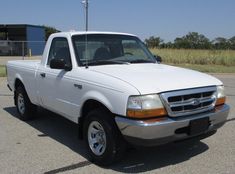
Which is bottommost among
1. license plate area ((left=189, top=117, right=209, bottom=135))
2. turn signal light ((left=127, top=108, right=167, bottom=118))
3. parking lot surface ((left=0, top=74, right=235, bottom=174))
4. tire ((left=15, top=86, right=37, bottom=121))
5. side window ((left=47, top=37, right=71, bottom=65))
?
parking lot surface ((left=0, top=74, right=235, bottom=174))

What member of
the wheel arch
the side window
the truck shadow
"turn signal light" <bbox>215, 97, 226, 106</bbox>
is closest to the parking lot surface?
the truck shadow

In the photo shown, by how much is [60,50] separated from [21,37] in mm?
43665

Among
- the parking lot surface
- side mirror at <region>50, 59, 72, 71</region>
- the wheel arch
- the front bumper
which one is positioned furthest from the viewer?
side mirror at <region>50, 59, 72, 71</region>

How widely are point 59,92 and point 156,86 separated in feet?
6.72

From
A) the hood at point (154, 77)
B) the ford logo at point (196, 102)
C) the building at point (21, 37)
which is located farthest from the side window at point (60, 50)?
the building at point (21, 37)

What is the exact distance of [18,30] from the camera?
47688 millimetres

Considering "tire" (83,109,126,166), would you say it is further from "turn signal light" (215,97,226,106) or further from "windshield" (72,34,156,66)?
"turn signal light" (215,97,226,106)

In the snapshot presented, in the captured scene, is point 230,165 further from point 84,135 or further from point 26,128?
point 26,128

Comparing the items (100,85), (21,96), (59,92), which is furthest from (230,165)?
(21,96)

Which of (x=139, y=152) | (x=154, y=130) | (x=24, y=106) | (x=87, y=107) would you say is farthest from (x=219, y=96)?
(x=24, y=106)

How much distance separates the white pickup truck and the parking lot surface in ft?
1.14

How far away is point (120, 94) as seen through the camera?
4762 millimetres

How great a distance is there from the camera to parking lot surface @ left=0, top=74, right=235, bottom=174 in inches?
199

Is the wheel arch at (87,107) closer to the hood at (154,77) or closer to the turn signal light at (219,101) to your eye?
the hood at (154,77)
